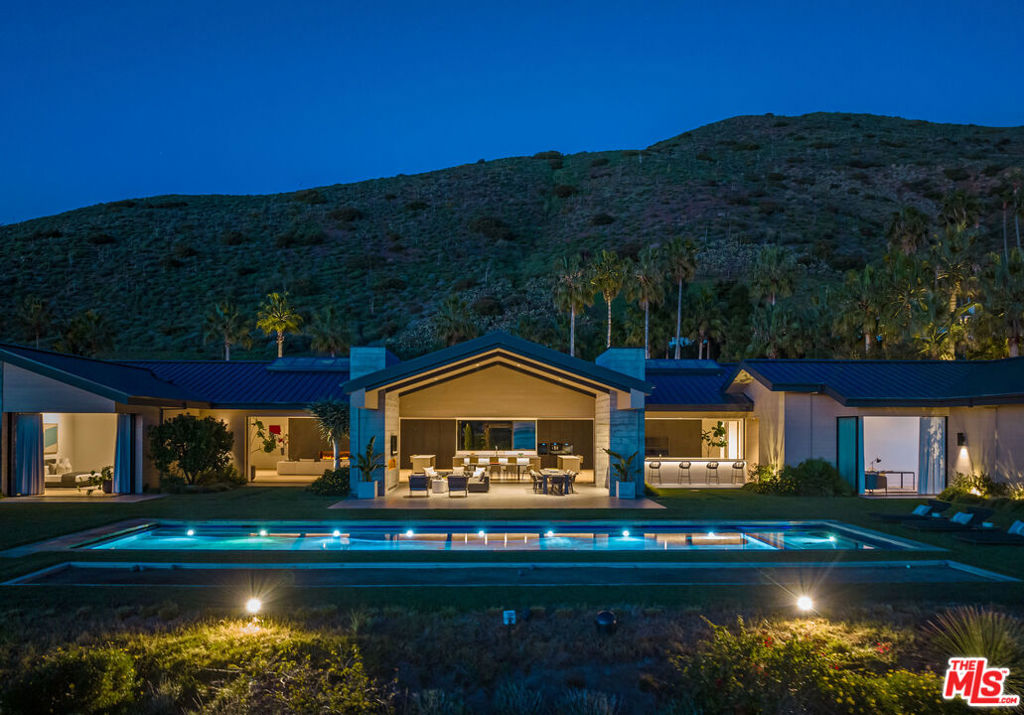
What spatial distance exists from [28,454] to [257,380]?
24.7 ft

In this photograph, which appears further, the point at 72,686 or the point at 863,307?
the point at 863,307

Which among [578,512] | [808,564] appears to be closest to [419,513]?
[578,512]

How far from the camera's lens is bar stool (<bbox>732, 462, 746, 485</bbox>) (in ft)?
73.4

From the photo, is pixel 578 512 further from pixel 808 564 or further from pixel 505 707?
pixel 505 707

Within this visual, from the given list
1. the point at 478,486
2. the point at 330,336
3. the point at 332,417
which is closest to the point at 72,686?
the point at 478,486

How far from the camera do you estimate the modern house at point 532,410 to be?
62.1ft

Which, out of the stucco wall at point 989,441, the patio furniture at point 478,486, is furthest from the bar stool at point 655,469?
the stucco wall at point 989,441

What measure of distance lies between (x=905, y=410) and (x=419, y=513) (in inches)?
572

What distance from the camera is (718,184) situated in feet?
248

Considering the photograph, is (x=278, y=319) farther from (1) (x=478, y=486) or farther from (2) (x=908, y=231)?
(2) (x=908, y=231)

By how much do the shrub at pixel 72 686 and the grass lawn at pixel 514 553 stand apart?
2.70 metres

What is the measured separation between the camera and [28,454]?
62.8ft

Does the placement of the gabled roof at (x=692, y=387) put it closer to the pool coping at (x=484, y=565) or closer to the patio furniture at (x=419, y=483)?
the patio furniture at (x=419, y=483)

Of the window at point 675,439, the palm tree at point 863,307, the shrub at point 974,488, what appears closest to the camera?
the shrub at point 974,488
